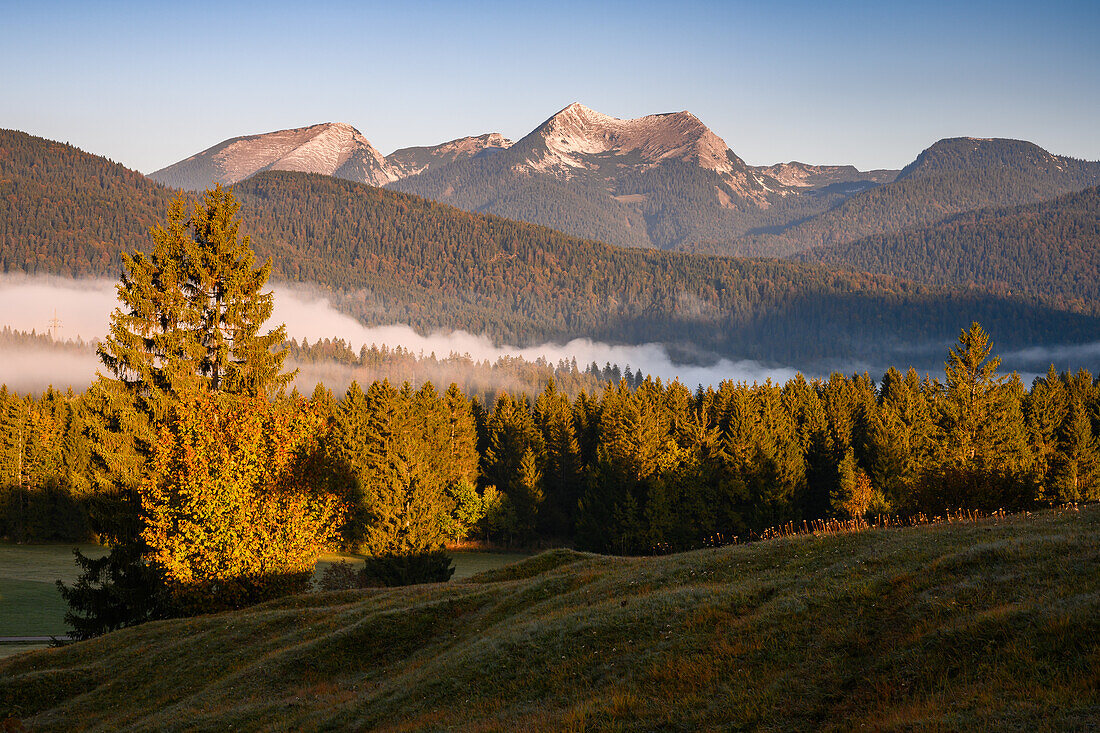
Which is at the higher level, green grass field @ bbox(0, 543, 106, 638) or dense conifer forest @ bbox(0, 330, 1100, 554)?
dense conifer forest @ bbox(0, 330, 1100, 554)

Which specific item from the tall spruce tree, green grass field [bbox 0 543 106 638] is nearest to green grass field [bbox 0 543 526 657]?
green grass field [bbox 0 543 106 638]

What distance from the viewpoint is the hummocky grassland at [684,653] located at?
13.8 metres

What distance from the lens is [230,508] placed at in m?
36.2

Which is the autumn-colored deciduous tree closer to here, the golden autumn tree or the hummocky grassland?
the golden autumn tree

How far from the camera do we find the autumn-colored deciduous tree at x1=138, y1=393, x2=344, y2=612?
36000 millimetres

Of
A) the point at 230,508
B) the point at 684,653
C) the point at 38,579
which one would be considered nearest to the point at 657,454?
the point at 230,508

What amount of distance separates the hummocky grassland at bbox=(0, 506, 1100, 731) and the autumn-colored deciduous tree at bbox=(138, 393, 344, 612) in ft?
13.4

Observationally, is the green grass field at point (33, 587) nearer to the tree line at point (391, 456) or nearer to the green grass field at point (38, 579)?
the green grass field at point (38, 579)

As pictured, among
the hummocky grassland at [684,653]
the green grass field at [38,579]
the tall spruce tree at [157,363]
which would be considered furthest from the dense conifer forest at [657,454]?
the hummocky grassland at [684,653]

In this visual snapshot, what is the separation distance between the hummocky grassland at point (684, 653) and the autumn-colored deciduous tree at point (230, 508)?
4098mm

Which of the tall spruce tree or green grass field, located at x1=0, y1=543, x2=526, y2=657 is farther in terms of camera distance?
green grass field, located at x1=0, y1=543, x2=526, y2=657

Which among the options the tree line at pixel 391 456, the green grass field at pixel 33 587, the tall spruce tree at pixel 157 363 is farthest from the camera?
the green grass field at pixel 33 587

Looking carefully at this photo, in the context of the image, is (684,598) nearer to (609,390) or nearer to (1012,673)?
(1012,673)

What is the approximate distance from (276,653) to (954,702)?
74.3 ft
